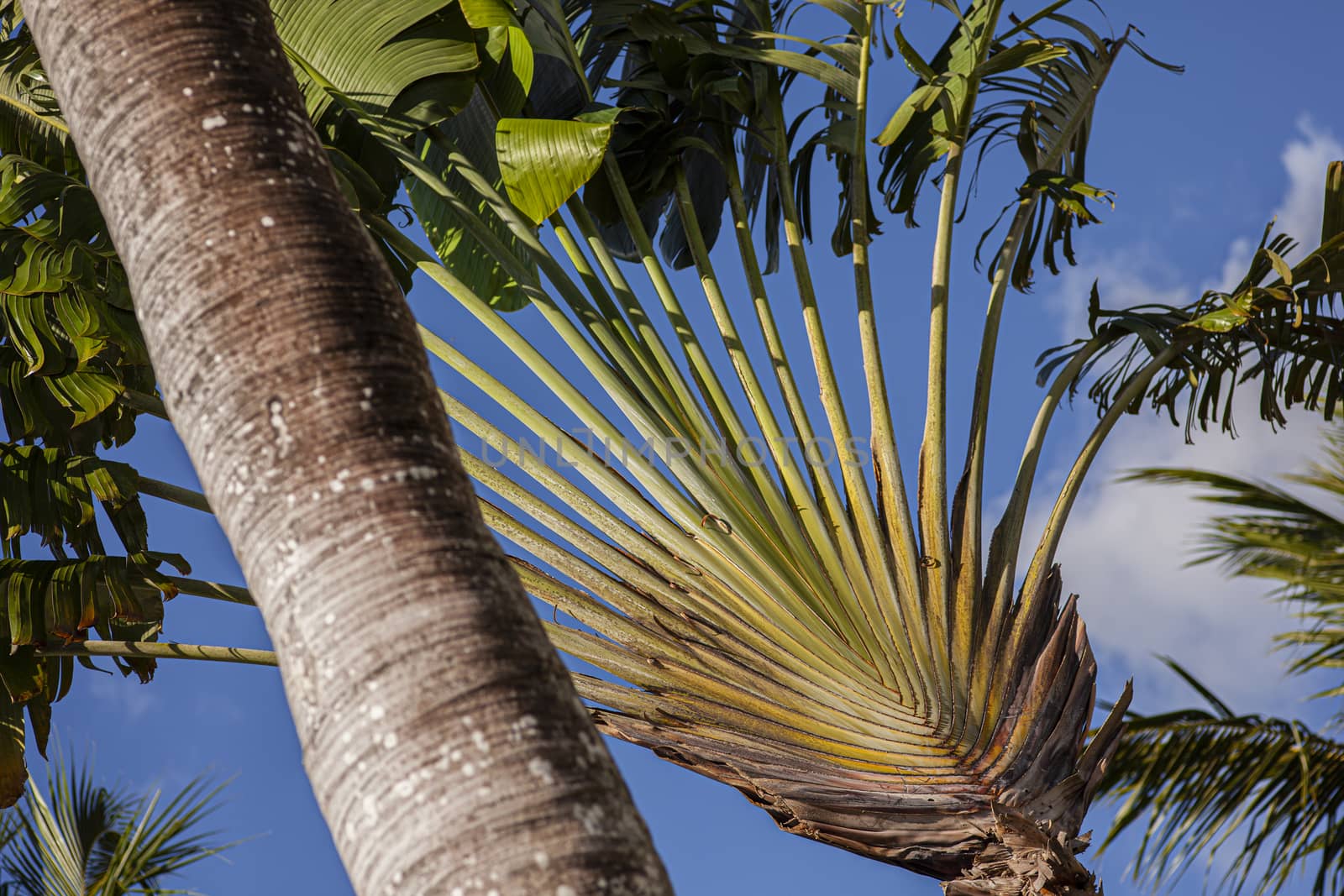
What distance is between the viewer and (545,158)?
3.20 meters

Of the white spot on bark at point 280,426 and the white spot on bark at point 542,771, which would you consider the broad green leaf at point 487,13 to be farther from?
the white spot on bark at point 542,771

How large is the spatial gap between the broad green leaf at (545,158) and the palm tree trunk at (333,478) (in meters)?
1.75

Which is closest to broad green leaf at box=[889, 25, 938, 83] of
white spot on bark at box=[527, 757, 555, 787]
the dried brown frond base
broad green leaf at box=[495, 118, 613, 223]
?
broad green leaf at box=[495, 118, 613, 223]

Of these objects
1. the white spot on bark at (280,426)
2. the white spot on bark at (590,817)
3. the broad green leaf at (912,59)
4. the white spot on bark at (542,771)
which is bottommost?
the white spot on bark at (590,817)

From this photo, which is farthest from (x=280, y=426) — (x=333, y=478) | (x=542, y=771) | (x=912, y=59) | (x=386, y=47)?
(x=912, y=59)

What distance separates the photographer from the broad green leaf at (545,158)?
124 inches

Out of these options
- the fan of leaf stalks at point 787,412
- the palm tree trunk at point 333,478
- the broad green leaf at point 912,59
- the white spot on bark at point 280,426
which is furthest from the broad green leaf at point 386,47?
the white spot on bark at point 280,426

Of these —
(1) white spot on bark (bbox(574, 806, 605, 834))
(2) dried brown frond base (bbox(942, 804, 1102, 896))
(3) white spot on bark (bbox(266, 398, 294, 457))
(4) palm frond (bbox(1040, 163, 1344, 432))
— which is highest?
(4) palm frond (bbox(1040, 163, 1344, 432))

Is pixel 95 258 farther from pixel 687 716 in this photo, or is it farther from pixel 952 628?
pixel 952 628

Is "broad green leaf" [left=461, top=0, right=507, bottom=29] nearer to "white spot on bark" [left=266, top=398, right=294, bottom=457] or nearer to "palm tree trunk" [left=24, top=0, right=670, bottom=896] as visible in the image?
"palm tree trunk" [left=24, top=0, right=670, bottom=896]

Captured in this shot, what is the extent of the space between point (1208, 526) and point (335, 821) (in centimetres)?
705

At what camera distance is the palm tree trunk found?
105 cm

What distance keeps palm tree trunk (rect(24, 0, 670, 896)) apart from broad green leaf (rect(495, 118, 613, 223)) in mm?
1749

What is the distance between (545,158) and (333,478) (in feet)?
7.28
